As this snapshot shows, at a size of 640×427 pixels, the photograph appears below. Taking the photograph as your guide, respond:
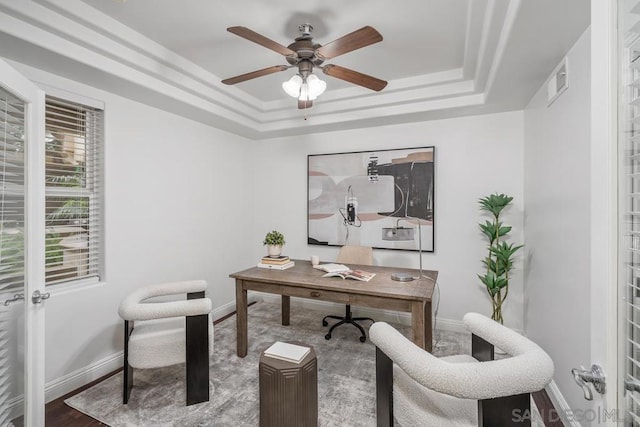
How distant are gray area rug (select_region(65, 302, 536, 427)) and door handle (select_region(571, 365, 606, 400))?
140 cm

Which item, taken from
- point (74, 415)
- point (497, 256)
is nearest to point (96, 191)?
point (74, 415)

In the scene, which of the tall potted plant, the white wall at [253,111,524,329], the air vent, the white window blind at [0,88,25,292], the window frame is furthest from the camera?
the white wall at [253,111,524,329]

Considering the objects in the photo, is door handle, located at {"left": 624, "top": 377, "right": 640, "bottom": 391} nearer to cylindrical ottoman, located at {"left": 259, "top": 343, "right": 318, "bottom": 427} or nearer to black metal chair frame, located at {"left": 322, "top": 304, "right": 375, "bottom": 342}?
cylindrical ottoman, located at {"left": 259, "top": 343, "right": 318, "bottom": 427}

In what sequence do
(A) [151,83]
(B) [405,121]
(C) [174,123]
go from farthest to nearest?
(B) [405,121]
(C) [174,123]
(A) [151,83]

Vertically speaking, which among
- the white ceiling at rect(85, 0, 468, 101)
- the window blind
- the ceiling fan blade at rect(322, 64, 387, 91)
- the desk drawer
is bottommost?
the desk drawer

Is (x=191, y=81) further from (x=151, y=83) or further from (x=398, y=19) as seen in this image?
(x=398, y=19)

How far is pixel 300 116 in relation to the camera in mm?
3545

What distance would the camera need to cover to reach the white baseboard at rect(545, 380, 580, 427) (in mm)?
1729

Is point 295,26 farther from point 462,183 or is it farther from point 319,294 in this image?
point 462,183

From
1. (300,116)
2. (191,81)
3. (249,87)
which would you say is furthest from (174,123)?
(300,116)

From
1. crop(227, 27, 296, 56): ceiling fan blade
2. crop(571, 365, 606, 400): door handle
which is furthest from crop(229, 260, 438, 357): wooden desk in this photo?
crop(227, 27, 296, 56): ceiling fan blade

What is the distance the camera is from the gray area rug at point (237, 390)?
186 centimetres

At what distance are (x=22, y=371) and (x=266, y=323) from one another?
6.95ft

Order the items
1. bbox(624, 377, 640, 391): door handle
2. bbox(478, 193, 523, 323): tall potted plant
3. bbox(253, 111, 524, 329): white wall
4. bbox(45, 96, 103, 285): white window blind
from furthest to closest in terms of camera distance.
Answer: bbox(253, 111, 524, 329): white wall → bbox(478, 193, 523, 323): tall potted plant → bbox(45, 96, 103, 285): white window blind → bbox(624, 377, 640, 391): door handle
